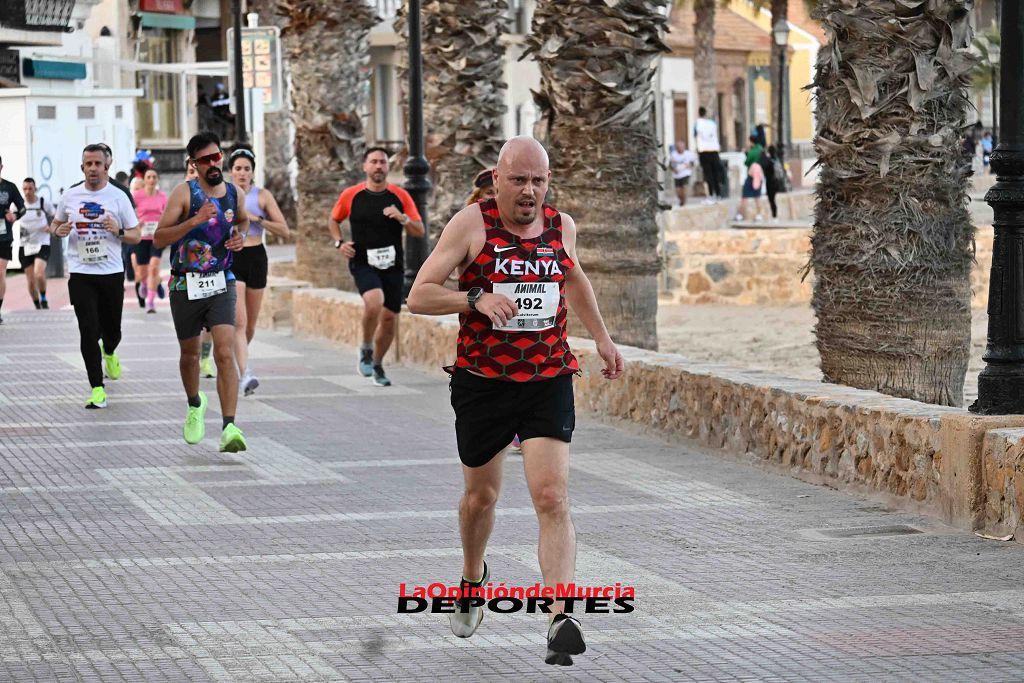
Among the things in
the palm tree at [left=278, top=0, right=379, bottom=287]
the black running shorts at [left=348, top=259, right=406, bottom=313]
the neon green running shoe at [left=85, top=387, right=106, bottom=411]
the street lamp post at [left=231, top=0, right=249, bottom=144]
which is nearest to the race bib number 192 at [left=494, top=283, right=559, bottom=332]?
the neon green running shoe at [left=85, top=387, right=106, bottom=411]

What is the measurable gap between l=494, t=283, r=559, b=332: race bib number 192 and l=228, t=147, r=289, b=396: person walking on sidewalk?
7760 mm

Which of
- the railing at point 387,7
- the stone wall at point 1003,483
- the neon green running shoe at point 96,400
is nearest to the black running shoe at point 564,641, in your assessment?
the stone wall at point 1003,483

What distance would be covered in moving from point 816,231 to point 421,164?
7018 mm

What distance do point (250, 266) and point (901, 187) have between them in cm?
548

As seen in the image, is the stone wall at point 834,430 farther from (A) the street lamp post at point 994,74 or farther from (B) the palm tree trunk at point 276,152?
(B) the palm tree trunk at point 276,152

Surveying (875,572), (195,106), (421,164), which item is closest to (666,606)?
(875,572)

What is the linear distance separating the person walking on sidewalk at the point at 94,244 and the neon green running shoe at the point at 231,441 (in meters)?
2.46

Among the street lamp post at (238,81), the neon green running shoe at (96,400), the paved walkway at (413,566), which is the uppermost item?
the street lamp post at (238,81)

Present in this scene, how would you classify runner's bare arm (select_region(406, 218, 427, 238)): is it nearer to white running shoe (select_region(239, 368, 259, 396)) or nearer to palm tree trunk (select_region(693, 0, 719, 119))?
white running shoe (select_region(239, 368, 259, 396))

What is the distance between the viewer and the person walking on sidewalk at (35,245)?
22.8 meters

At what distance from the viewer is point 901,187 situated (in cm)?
1073

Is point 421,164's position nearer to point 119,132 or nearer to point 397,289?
point 397,289

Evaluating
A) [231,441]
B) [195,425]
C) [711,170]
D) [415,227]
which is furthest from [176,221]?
[711,170]

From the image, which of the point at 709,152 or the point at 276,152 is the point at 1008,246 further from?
the point at 709,152
